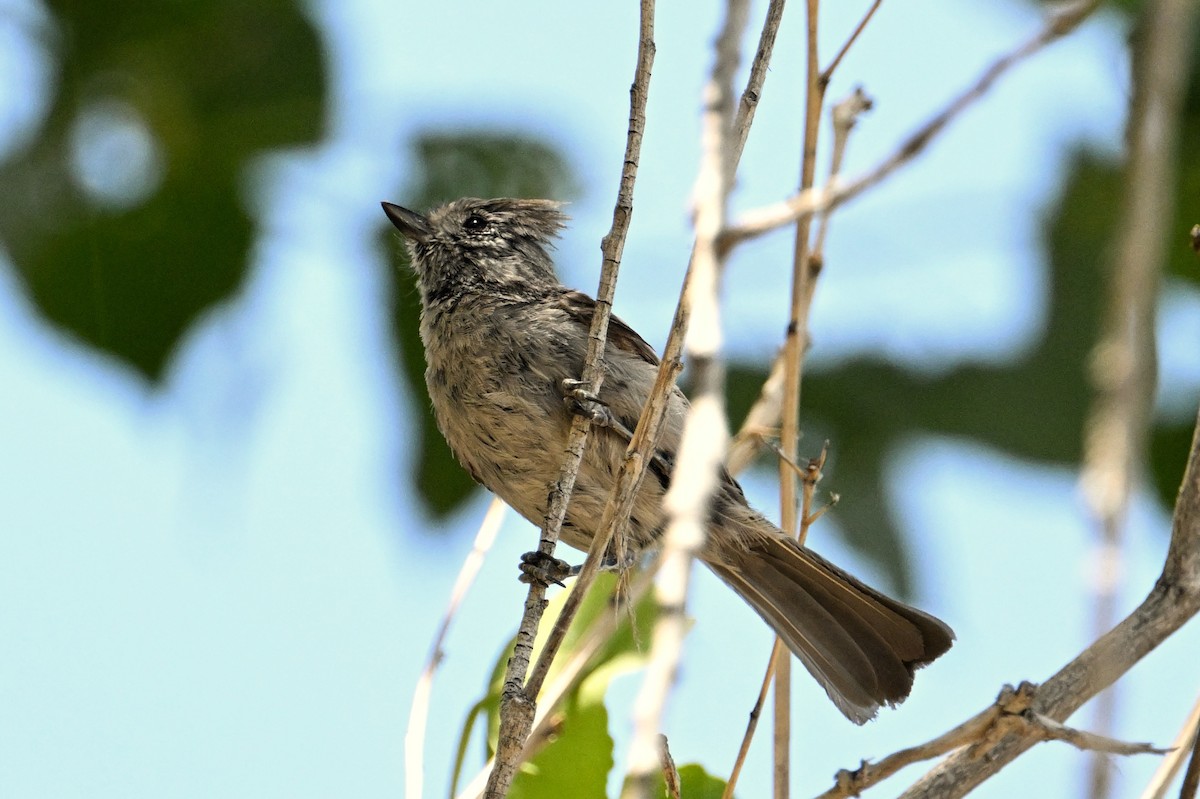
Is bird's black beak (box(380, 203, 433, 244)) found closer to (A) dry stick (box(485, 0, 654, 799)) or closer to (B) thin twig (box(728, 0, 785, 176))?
(A) dry stick (box(485, 0, 654, 799))

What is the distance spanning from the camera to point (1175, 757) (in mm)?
1902

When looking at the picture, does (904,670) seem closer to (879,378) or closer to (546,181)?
(879,378)

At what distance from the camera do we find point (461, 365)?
3.78 meters

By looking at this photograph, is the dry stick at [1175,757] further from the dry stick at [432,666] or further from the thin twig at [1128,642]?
the dry stick at [432,666]

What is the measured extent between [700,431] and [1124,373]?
1.26 feet

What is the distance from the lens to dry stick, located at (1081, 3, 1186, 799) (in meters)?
0.97

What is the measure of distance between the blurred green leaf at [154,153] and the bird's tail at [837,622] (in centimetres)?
175

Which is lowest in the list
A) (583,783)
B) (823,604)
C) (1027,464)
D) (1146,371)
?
(1146,371)

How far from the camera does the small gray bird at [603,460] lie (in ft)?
11.9

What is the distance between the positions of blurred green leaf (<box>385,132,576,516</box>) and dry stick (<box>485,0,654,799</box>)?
1.64 meters

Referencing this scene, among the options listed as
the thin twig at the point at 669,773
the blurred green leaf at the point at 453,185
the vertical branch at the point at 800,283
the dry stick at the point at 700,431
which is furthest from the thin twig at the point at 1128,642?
the blurred green leaf at the point at 453,185

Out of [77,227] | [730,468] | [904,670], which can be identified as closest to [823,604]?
[904,670]

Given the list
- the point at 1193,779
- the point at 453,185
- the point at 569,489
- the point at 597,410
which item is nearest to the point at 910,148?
the point at 1193,779

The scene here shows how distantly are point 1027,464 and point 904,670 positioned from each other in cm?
96
